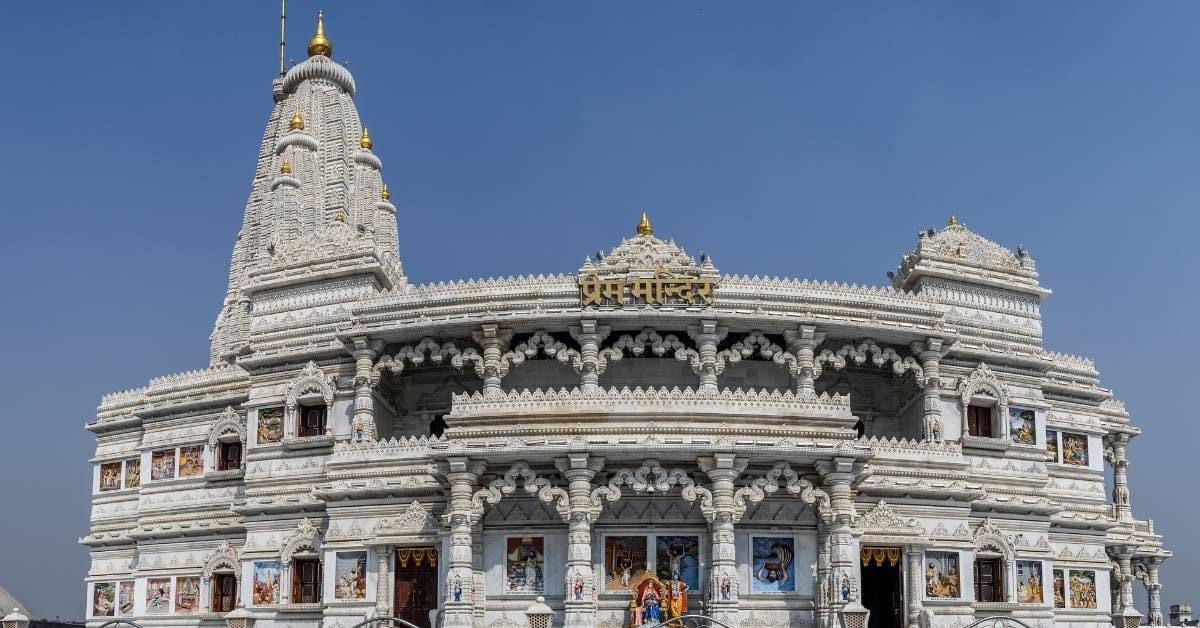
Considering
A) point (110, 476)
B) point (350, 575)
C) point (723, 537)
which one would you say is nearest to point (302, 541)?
point (350, 575)

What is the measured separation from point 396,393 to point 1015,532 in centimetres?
2144

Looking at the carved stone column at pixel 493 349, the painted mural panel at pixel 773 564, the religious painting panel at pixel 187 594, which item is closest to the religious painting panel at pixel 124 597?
the religious painting panel at pixel 187 594

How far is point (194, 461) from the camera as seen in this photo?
2109 inches

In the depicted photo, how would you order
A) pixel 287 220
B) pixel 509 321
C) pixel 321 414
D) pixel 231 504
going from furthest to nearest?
pixel 287 220
pixel 231 504
pixel 321 414
pixel 509 321

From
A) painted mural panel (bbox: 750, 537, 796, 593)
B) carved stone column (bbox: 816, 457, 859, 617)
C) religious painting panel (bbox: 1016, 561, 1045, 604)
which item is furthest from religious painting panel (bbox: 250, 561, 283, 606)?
religious painting panel (bbox: 1016, 561, 1045, 604)

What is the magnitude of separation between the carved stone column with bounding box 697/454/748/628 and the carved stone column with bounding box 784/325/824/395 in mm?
6345

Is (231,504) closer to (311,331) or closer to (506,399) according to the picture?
(311,331)

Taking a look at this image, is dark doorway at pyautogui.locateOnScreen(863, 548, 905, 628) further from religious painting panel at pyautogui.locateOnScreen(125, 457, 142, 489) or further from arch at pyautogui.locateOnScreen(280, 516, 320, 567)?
religious painting panel at pyautogui.locateOnScreen(125, 457, 142, 489)

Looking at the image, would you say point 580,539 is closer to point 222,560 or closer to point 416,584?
point 416,584

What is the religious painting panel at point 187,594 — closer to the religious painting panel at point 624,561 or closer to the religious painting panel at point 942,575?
the religious painting panel at point 624,561

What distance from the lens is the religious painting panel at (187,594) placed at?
2016 inches

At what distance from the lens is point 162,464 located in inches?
2147

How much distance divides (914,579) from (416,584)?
594 inches

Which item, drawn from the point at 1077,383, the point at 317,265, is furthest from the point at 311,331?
A: the point at 1077,383
